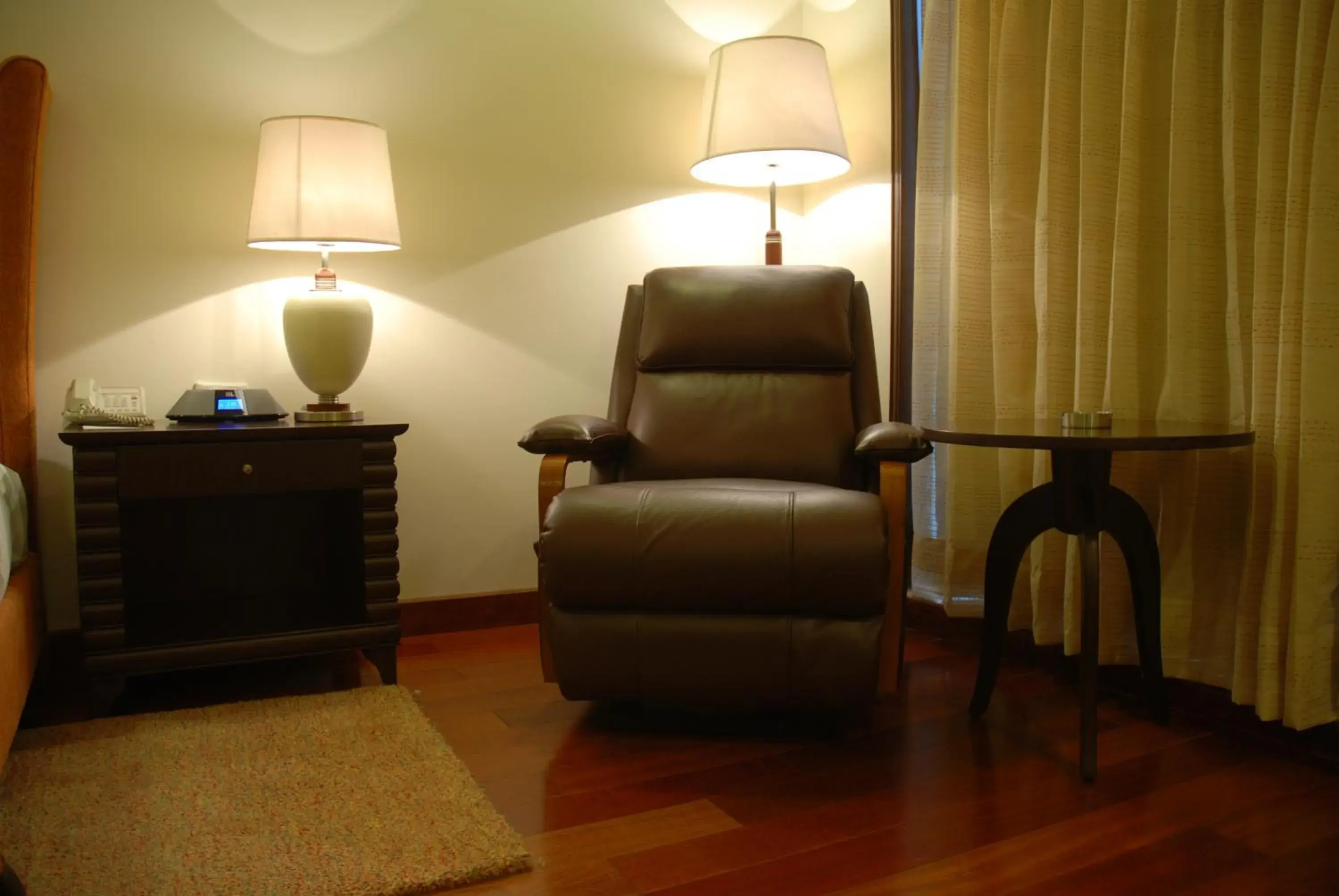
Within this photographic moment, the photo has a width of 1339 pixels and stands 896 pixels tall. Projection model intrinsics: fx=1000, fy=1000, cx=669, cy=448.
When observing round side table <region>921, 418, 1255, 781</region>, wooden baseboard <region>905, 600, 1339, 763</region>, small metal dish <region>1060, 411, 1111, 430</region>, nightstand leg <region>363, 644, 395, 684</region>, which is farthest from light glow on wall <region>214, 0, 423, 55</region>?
wooden baseboard <region>905, 600, 1339, 763</region>

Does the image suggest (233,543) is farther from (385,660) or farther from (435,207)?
(435,207)

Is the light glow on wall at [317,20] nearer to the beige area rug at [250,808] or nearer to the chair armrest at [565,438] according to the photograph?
the chair armrest at [565,438]

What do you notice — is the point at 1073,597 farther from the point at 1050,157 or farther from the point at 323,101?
the point at 323,101

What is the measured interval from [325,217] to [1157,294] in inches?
68.1

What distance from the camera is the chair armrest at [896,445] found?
188 centimetres

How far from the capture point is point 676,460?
7.38 feet

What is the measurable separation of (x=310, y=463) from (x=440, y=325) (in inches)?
27.5

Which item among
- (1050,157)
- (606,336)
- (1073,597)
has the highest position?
(1050,157)

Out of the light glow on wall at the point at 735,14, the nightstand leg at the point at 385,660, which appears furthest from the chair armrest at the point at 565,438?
the light glow on wall at the point at 735,14

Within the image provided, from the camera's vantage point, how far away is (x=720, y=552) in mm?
1713

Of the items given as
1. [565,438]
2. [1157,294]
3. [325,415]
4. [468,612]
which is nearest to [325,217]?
[325,415]

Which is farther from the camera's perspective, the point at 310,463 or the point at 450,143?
the point at 450,143

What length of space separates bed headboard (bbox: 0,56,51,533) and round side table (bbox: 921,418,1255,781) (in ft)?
6.03

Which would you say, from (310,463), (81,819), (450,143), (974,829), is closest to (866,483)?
(974,829)
